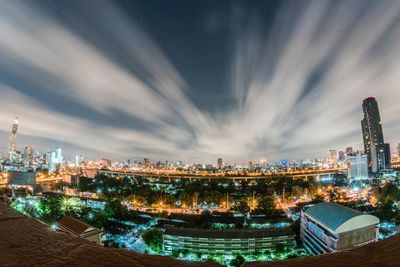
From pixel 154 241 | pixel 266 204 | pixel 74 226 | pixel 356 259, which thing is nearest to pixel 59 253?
pixel 356 259

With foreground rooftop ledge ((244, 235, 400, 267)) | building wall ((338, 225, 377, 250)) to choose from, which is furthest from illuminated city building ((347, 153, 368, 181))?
foreground rooftop ledge ((244, 235, 400, 267))

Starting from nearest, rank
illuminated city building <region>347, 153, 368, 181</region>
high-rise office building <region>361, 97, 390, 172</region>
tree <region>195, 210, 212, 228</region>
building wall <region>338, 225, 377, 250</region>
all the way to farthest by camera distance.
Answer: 1. building wall <region>338, 225, 377, 250</region>
2. tree <region>195, 210, 212, 228</region>
3. illuminated city building <region>347, 153, 368, 181</region>
4. high-rise office building <region>361, 97, 390, 172</region>

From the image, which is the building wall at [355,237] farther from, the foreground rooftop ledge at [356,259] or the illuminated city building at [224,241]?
the foreground rooftop ledge at [356,259]

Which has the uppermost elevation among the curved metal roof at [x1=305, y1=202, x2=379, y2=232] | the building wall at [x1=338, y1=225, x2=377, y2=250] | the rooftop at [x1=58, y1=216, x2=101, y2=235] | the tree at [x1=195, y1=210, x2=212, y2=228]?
the curved metal roof at [x1=305, y1=202, x2=379, y2=232]

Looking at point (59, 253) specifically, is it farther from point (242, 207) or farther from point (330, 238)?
point (242, 207)

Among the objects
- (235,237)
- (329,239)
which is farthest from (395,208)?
(235,237)

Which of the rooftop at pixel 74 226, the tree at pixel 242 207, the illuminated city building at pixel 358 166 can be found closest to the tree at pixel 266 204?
the tree at pixel 242 207

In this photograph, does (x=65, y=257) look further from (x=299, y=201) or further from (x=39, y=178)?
(x=39, y=178)

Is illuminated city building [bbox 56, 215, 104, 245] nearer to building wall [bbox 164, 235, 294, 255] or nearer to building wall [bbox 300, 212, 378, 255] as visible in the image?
building wall [bbox 164, 235, 294, 255]
